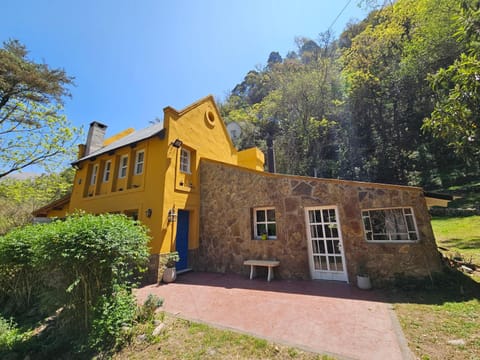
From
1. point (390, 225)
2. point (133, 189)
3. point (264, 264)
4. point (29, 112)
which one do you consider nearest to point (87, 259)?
point (264, 264)

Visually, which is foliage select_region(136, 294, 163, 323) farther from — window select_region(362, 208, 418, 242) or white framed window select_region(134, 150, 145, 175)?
white framed window select_region(134, 150, 145, 175)

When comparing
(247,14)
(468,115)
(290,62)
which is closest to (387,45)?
(290,62)

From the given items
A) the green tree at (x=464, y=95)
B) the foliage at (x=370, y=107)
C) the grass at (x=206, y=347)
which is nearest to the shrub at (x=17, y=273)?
the grass at (x=206, y=347)

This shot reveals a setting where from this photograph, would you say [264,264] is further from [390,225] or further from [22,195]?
[22,195]

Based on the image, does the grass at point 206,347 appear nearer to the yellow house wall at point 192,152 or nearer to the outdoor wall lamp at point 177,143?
the yellow house wall at point 192,152

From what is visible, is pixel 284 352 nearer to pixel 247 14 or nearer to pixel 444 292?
pixel 444 292

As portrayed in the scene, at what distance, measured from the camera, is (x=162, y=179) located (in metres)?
8.03

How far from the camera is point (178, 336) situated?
3646mm

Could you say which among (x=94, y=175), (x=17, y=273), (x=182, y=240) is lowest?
(x=17, y=273)

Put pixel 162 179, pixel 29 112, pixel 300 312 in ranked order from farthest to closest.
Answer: pixel 29 112
pixel 162 179
pixel 300 312

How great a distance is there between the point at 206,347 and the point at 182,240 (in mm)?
5926

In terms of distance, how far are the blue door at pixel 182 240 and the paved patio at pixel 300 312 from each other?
1.68 meters

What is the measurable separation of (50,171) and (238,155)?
13.9 m

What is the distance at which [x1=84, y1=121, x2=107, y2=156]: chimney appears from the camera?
42.1 feet
